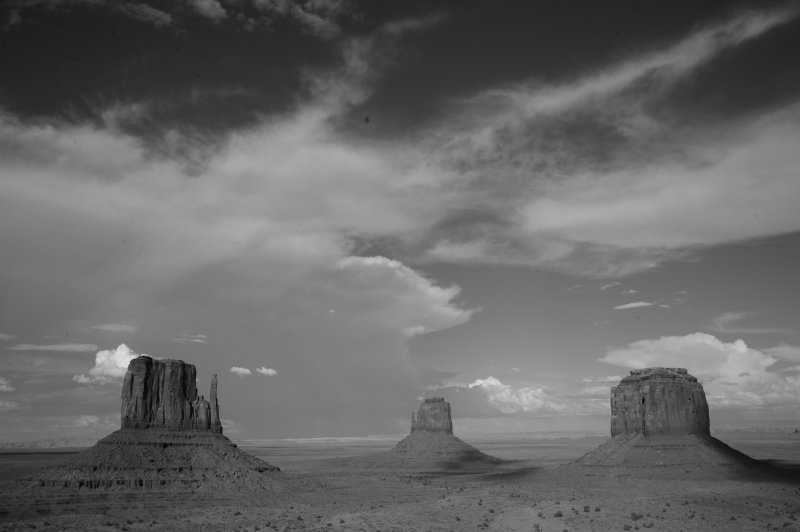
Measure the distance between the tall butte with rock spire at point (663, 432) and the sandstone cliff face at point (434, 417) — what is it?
84157 millimetres

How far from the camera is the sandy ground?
5622cm

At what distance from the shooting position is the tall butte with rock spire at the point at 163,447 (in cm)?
8094

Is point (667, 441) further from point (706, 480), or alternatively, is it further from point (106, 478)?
point (106, 478)

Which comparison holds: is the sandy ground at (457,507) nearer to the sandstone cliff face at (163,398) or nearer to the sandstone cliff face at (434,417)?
the sandstone cliff face at (163,398)

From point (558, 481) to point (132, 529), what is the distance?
185 feet

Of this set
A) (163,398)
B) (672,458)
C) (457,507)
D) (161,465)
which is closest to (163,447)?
(161,465)

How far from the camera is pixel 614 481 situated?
3214 inches

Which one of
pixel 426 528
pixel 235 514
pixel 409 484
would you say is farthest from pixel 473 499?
pixel 409 484

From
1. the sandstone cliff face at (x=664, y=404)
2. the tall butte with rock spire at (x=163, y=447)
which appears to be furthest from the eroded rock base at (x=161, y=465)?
the sandstone cliff face at (x=664, y=404)

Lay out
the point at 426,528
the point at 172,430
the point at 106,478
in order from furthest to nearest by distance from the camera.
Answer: the point at 172,430
the point at 106,478
the point at 426,528

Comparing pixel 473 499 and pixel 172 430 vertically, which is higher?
pixel 172 430

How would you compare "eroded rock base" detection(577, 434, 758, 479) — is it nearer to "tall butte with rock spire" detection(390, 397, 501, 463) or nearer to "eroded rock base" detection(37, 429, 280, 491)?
"eroded rock base" detection(37, 429, 280, 491)

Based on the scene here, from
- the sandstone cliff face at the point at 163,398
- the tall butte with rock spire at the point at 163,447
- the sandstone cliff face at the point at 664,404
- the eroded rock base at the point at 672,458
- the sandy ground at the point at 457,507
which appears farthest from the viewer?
the sandstone cliff face at the point at 163,398

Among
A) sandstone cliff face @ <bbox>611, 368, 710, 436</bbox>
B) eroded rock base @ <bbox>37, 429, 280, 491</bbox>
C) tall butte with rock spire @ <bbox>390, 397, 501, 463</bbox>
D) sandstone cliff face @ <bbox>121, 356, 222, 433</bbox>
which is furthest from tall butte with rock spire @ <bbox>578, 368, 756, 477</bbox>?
tall butte with rock spire @ <bbox>390, 397, 501, 463</bbox>
